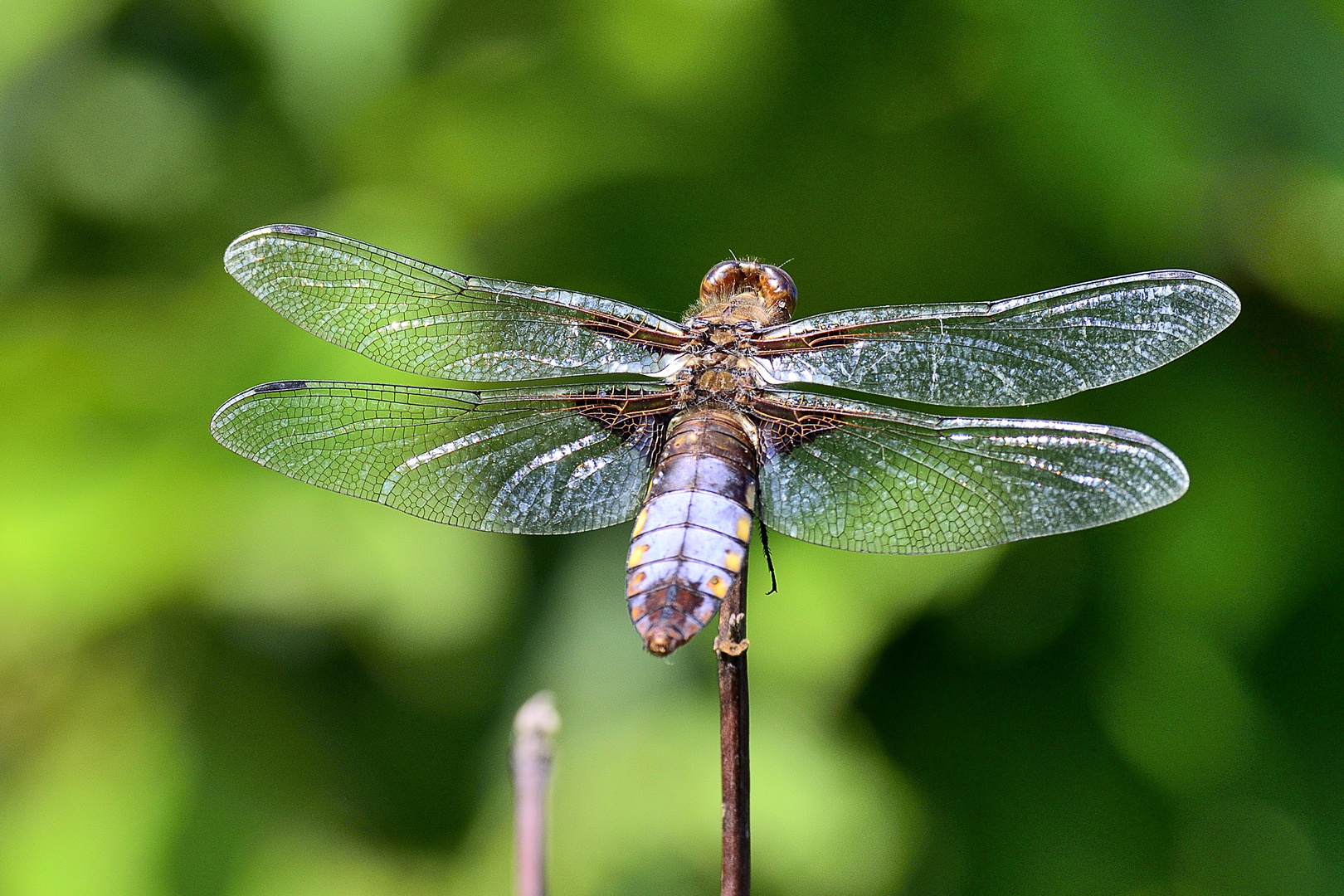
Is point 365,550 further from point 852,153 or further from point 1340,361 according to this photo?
point 1340,361

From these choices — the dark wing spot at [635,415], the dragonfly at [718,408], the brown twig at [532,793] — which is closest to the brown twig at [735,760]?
the brown twig at [532,793]

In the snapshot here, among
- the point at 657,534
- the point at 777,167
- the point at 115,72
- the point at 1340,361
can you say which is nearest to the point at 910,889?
the point at 657,534

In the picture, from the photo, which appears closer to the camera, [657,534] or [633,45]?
[657,534]

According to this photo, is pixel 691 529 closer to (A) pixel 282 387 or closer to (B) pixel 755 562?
(A) pixel 282 387

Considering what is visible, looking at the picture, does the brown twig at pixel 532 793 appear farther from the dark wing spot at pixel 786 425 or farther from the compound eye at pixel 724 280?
the compound eye at pixel 724 280

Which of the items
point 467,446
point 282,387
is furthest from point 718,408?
point 282,387

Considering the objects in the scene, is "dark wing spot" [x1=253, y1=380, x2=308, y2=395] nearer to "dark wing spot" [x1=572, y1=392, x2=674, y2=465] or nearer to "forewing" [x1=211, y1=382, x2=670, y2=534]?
"forewing" [x1=211, y1=382, x2=670, y2=534]

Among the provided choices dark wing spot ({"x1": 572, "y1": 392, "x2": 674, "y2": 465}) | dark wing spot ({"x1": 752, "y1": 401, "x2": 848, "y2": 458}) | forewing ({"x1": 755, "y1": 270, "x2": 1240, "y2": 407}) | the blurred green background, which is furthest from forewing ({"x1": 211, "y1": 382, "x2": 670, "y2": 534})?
the blurred green background
